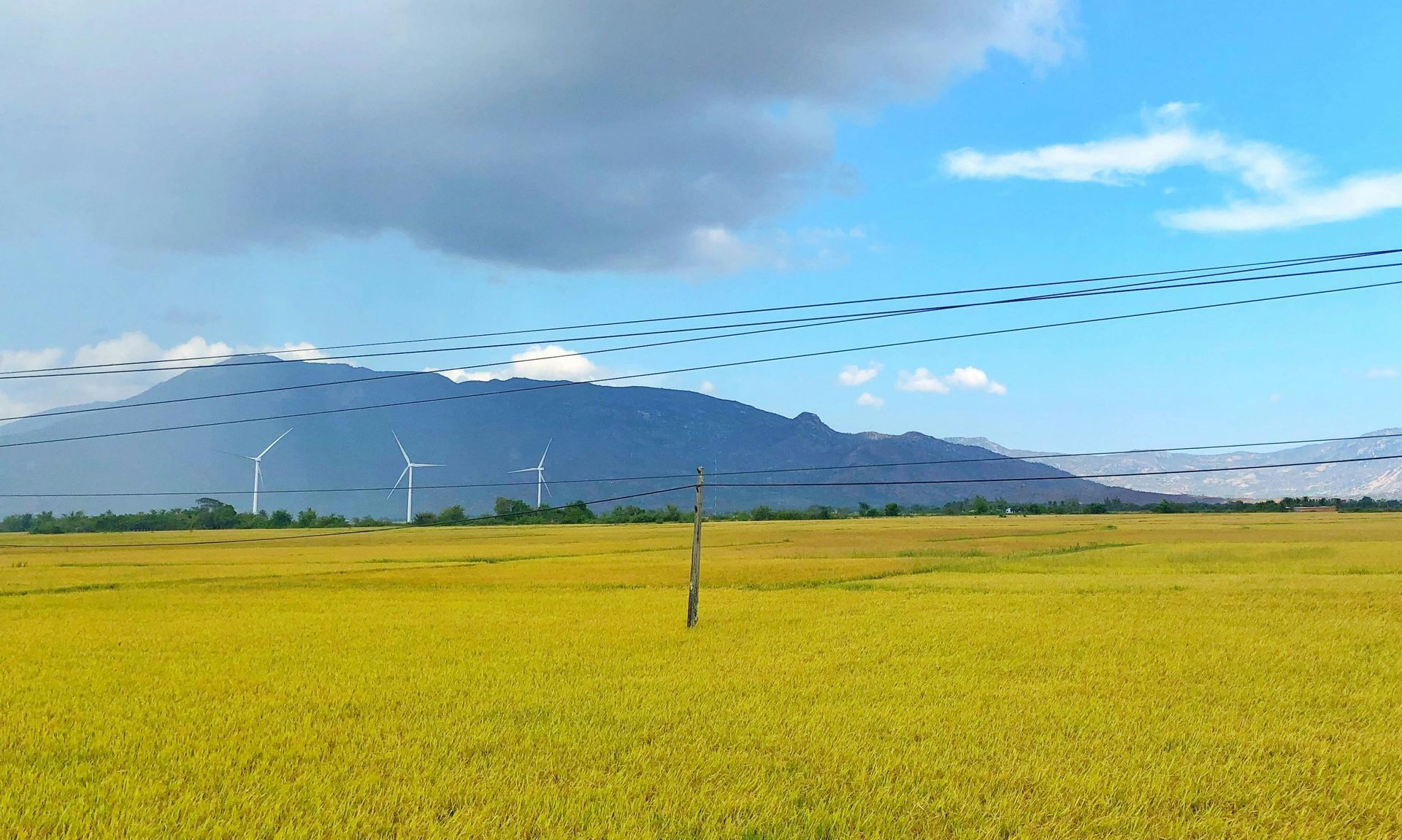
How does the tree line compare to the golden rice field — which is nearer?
the golden rice field

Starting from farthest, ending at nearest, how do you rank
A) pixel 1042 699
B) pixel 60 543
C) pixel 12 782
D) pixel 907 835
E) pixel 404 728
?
pixel 60 543 → pixel 1042 699 → pixel 404 728 → pixel 12 782 → pixel 907 835

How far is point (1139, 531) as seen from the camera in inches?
3469

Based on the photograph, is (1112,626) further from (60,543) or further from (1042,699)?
(60,543)

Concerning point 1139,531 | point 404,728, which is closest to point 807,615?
point 404,728

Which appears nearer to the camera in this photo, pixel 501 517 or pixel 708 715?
pixel 708 715

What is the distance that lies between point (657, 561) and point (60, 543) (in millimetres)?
65566

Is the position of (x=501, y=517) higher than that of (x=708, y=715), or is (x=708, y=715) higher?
(x=708, y=715)

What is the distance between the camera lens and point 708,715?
1387cm

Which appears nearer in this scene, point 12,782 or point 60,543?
point 12,782

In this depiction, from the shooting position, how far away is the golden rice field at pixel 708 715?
9477mm

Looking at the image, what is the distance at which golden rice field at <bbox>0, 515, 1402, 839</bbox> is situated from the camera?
9.48 metres

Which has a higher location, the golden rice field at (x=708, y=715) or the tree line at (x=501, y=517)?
the golden rice field at (x=708, y=715)

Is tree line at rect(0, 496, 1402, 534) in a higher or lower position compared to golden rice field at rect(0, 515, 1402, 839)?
lower

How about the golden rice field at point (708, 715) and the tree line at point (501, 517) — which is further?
the tree line at point (501, 517)
